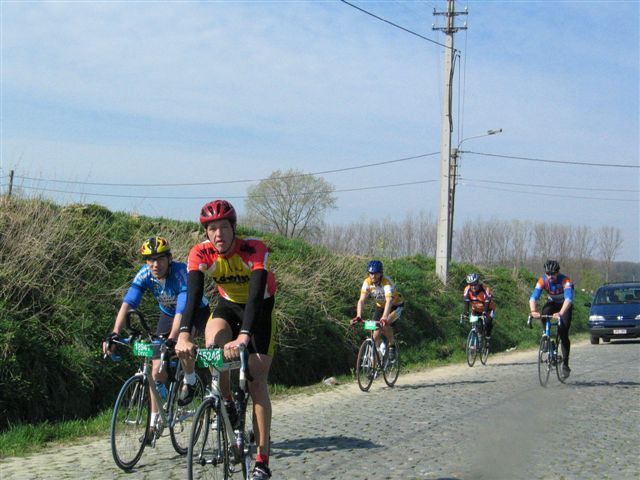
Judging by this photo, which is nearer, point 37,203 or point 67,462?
point 67,462

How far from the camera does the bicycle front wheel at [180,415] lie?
7023 mm

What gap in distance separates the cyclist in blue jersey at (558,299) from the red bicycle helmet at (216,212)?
8714 millimetres

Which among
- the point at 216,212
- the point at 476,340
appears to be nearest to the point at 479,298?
the point at 476,340

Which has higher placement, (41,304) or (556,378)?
(41,304)

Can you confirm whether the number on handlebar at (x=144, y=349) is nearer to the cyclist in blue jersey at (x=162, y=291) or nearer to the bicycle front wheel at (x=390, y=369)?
the cyclist in blue jersey at (x=162, y=291)

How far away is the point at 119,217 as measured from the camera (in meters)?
15.6

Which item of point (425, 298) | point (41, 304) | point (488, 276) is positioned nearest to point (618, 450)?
point (41, 304)

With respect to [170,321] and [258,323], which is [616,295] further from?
[258,323]

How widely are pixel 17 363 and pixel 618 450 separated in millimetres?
7236

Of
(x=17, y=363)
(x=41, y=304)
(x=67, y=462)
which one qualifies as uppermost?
(x=41, y=304)

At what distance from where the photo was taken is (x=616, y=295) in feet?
83.0

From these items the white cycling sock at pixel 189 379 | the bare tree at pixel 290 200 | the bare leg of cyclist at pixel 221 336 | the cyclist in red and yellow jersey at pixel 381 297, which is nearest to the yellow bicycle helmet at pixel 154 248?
the white cycling sock at pixel 189 379

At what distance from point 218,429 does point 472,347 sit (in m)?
13.1

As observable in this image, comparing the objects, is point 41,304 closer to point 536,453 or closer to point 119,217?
point 119,217
